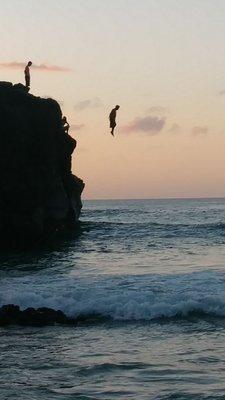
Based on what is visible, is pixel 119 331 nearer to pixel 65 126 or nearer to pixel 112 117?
pixel 112 117

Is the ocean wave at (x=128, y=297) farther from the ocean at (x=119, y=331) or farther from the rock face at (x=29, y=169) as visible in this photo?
the rock face at (x=29, y=169)

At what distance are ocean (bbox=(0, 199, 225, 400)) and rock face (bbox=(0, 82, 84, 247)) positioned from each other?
948cm

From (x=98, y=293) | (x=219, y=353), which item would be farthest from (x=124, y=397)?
(x=98, y=293)

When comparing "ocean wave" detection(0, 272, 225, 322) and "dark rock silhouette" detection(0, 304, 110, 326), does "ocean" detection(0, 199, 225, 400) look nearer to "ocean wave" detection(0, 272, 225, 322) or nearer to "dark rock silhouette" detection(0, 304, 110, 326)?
"ocean wave" detection(0, 272, 225, 322)

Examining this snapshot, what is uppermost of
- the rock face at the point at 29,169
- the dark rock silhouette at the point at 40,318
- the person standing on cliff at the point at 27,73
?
the person standing on cliff at the point at 27,73

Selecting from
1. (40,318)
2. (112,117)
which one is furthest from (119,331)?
(112,117)

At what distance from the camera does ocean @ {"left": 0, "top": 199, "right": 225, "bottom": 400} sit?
31.4ft

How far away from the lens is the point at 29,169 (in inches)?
1586

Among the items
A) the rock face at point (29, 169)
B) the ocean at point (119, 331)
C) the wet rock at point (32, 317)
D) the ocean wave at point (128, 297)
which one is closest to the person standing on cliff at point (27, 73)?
the rock face at point (29, 169)

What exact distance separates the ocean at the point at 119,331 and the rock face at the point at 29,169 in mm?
9477

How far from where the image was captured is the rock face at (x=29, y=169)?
39.6 meters

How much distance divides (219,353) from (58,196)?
105 feet

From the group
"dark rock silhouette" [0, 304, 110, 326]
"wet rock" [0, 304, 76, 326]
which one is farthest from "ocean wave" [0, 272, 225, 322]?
"wet rock" [0, 304, 76, 326]

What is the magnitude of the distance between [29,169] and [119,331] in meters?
27.5
